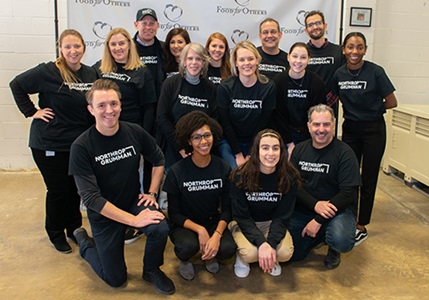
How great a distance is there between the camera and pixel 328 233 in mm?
2592

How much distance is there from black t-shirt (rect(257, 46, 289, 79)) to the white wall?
1.61 meters

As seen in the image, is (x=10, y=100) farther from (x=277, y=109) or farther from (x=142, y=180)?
(x=277, y=109)

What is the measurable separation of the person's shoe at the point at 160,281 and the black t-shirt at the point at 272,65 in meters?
1.67

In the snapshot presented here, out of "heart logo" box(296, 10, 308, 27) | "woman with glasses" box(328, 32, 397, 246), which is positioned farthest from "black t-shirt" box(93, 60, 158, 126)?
"heart logo" box(296, 10, 308, 27)

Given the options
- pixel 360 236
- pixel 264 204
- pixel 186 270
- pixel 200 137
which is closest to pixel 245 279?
pixel 186 270

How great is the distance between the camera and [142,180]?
3.28m

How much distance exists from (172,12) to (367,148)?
2.25 metres

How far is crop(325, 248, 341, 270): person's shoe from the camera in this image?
8.63 ft

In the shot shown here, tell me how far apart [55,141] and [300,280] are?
5.66 ft

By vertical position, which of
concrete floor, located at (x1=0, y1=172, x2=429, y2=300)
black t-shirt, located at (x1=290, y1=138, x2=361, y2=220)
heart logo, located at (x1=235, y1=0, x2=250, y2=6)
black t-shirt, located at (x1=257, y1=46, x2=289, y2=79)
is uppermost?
heart logo, located at (x1=235, y1=0, x2=250, y2=6)

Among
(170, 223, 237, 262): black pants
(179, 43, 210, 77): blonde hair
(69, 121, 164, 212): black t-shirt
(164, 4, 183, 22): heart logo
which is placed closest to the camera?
(69, 121, 164, 212): black t-shirt

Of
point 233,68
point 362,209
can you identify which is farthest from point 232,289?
point 233,68

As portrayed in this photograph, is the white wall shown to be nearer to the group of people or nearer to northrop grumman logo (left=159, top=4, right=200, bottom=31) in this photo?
northrop grumman logo (left=159, top=4, right=200, bottom=31)

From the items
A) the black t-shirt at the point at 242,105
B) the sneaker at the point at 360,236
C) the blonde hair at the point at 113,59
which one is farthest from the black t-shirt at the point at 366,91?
the blonde hair at the point at 113,59
